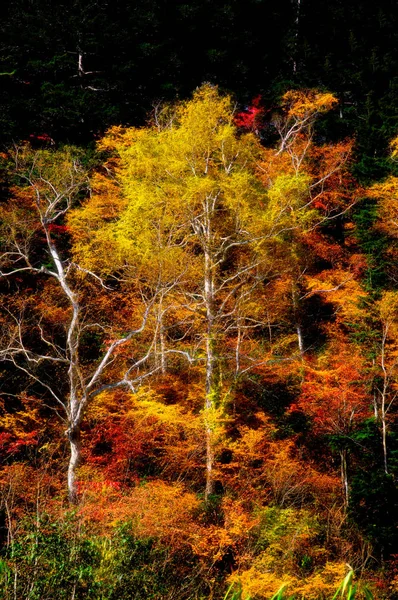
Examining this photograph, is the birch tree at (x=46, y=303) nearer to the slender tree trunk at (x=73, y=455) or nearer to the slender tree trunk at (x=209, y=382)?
the slender tree trunk at (x=209, y=382)

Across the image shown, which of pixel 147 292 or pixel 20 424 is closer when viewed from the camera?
pixel 20 424

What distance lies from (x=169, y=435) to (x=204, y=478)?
2131 millimetres

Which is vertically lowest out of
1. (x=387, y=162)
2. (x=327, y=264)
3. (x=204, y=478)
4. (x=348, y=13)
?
(x=204, y=478)

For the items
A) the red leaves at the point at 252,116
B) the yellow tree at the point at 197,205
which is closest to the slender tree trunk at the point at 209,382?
the yellow tree at the point at 197,205

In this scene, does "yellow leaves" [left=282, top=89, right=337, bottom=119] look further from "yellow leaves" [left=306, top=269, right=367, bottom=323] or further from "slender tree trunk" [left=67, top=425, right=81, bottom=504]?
"slender tree trunk" [left=67, top=425, right=81, bottom=504]

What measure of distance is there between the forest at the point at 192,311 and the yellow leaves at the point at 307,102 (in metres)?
0.15

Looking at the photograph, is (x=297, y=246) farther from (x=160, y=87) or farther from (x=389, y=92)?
(x=160, y=87)

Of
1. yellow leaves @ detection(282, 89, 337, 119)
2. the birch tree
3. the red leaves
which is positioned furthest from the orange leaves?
the red leaves

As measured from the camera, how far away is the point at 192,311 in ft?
49.2

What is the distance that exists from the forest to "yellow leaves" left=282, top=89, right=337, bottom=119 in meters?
0.15

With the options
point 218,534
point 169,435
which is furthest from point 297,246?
point 218,534

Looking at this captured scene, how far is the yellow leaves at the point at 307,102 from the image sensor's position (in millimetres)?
23000

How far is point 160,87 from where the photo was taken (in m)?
24.2

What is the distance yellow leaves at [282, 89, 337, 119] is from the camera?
2300 cm
